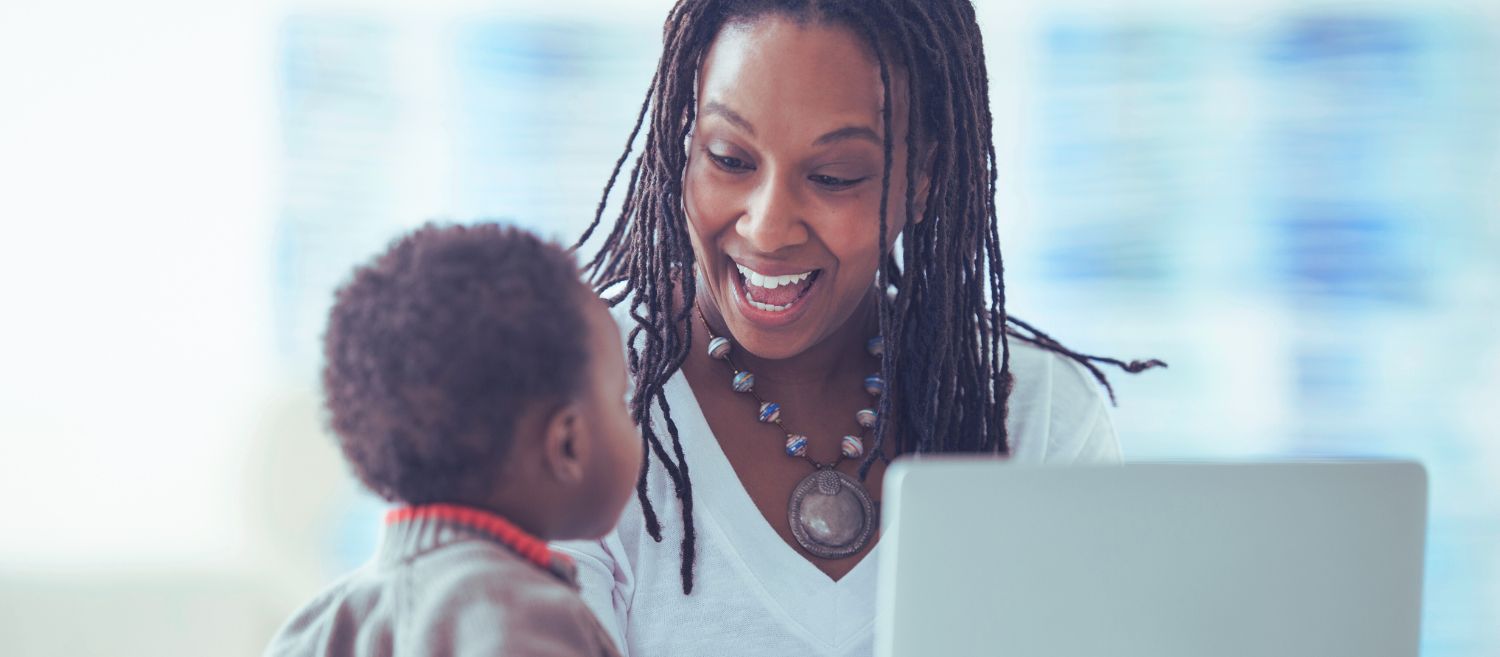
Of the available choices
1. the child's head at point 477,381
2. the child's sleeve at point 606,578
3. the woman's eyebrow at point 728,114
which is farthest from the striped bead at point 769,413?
the child's head at point 477,381

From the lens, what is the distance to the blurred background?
2264 mm

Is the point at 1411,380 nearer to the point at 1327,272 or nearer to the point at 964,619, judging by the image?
the point at 1327,272

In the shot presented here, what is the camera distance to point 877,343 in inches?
59.1

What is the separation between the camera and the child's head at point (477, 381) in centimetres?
80

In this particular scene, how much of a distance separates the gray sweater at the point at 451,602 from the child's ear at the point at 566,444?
1.9 inches

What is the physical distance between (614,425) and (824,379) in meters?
0.66

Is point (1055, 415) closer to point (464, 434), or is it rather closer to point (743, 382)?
point (743, 382)

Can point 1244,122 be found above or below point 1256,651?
above

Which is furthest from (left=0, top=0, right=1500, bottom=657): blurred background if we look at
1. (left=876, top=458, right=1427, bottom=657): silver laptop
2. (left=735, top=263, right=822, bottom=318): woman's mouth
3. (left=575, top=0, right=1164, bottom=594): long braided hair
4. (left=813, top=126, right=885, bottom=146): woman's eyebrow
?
(left=876, top=458, right=1427, bottom=657): silver laptop

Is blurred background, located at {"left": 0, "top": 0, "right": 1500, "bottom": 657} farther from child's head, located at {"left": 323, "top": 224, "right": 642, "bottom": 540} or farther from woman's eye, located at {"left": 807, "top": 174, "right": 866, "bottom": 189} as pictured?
child's head, located at {"left": 323, "top": 224, "right": 642, "bottom": 540}

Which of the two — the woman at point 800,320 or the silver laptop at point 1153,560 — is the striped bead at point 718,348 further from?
the silver laptop at point 1153,560

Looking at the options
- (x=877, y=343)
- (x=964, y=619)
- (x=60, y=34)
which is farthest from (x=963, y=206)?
(x=60, y=34)

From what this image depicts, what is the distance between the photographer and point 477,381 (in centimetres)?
80

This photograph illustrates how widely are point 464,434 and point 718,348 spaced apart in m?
0.66
